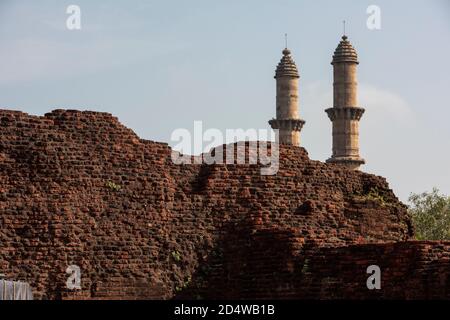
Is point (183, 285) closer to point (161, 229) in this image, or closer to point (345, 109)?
point (161, 229)

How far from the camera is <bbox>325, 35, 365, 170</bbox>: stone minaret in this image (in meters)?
60.9

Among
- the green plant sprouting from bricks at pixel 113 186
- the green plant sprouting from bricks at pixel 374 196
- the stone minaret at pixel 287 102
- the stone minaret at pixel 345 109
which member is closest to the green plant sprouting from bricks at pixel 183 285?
the green plant sprouting from bricks at pixel 113 186

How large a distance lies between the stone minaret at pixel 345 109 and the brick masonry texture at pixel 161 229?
38.5 metres

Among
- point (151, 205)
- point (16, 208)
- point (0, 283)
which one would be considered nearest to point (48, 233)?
point (16, 208)

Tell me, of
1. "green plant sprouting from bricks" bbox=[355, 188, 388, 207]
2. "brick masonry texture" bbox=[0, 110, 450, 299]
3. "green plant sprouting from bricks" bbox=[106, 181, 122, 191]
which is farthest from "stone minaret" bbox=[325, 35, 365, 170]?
"green plant sprouting from bricks" bbox=[106, 181, 122, 191]

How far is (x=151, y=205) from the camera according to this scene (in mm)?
20922

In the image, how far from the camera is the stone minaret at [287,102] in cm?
6303

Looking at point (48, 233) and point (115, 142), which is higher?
point (115, 142)

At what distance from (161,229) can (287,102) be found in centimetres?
4256

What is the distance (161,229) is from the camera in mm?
20859

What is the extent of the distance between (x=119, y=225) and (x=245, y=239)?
6.94ft

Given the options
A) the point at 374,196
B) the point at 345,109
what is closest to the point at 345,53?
the point at 345,109
